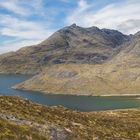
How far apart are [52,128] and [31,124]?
1.61 metres

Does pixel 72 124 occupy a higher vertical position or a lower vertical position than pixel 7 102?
lower

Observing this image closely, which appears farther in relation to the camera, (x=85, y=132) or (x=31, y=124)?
(x=85, y=132)

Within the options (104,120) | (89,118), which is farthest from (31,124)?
(104,120)

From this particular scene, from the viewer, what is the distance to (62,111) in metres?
28.9

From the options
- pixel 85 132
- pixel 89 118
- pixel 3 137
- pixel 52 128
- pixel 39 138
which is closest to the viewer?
pixel 3 137

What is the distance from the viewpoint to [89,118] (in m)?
29.9

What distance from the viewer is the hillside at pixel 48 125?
21.8 meters

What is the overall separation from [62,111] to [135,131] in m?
6.69

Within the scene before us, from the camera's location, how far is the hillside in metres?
21.8

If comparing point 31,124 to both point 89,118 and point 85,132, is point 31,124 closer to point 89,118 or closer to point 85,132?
point 85,132

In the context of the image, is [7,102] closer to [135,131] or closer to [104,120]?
[104,120]

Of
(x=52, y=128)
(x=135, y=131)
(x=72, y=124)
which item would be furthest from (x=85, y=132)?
A: (x=135, y=131)

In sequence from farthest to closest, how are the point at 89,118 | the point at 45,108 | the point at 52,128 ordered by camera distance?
the point at 89,118 < the point at 45,108 < the point at 52,128

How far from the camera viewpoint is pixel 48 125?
78.5 feet
